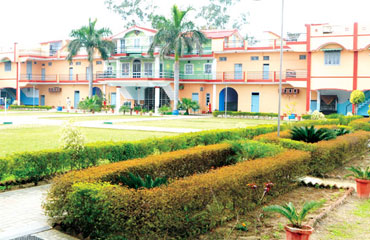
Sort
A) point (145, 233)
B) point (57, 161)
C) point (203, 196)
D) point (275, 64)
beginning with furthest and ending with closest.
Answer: point (275, 64), point (57, 161), point (203, 196), point (145, 233)

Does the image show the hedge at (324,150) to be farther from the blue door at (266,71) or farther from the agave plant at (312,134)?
the blue door at (266,71)

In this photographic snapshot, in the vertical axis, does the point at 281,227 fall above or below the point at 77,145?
below

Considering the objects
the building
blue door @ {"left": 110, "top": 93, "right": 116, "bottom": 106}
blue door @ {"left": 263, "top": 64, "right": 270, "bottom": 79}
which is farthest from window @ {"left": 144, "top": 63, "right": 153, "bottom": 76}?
blue door @ {"left": 263, "top": 64, "right": 270, "bottom": 79}

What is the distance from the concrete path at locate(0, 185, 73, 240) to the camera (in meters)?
5.64

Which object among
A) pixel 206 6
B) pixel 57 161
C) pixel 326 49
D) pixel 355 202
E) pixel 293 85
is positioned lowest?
pixel 355 202

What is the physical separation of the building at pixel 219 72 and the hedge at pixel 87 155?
65.9 ft

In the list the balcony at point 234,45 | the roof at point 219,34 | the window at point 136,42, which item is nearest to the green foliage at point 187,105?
the balcony at point 234,45

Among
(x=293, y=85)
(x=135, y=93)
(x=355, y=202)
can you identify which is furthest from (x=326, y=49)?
(x=355, y=202)

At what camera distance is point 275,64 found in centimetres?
3912

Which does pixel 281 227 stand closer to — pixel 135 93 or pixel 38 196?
pixel 38 196

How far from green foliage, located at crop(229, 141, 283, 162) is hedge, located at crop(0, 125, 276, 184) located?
1.90 m

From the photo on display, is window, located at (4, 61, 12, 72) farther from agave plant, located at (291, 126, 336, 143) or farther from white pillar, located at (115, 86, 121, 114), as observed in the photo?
agave plant, located at (291, 126, 336, 143)

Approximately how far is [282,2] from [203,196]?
7.77 metres

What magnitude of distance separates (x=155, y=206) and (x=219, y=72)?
1481 inches
